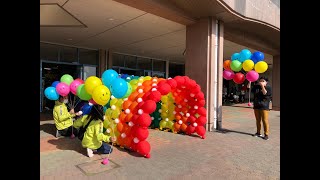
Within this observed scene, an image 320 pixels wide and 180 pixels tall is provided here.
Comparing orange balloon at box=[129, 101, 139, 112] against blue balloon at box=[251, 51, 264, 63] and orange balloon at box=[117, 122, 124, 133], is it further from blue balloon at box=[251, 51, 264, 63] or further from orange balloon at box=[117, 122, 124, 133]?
blue balloon at box=[251, 51, 264, 63]

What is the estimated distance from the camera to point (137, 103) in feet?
17.3

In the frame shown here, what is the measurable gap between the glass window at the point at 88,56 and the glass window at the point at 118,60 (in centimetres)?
118

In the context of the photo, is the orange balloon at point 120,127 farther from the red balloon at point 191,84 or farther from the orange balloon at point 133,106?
the red balloon at point 191,84

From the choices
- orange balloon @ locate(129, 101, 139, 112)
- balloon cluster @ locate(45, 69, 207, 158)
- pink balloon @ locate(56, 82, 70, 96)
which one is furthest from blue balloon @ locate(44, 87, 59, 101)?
orange balloon @ locate(129, 101, 139, 112)

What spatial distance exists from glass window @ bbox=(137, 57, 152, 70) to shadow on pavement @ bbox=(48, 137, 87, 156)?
33.7 ft

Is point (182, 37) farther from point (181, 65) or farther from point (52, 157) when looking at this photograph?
point (181, 65)

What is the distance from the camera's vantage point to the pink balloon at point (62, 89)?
19.2ft

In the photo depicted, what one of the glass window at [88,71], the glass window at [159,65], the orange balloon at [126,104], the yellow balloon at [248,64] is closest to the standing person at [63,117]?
the orange balloon at [126,104]

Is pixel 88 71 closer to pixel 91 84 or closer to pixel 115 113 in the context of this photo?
pixel 115 113
